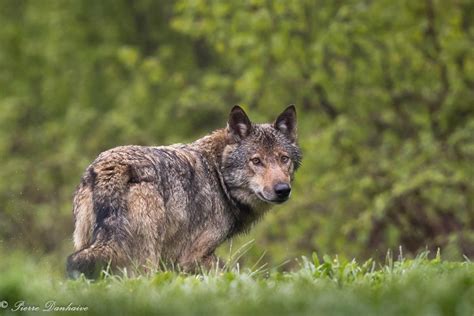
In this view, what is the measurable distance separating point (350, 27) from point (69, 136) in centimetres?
961

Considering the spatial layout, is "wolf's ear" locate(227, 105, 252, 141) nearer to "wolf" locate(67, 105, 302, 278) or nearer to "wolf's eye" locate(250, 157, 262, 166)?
"wolf" locate(67, 105, 302, 278)

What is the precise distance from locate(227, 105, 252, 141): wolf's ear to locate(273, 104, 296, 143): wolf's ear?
1.09 ft

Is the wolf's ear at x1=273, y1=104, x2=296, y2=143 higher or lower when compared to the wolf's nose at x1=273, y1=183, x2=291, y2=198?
higher

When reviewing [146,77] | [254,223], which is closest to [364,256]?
[254,223]

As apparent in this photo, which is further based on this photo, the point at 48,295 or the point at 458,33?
the point at 458,33

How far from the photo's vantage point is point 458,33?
650 inches

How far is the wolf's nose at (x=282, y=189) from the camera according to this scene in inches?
326

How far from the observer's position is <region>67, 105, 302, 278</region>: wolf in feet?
23.0

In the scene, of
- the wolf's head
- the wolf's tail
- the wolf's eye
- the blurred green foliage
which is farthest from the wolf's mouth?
the blurred green foliage

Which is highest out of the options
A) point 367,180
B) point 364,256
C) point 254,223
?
point 254,223

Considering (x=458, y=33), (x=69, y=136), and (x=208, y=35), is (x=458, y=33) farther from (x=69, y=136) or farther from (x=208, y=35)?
(x=69, y=136)
